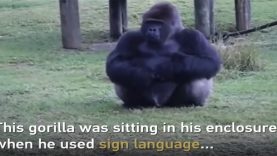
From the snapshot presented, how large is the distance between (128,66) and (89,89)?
1807 mm

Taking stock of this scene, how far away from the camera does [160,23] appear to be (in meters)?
6.91

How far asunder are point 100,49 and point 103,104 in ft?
18.1

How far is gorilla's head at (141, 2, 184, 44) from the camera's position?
690 cm

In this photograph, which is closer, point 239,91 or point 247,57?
point 239,91

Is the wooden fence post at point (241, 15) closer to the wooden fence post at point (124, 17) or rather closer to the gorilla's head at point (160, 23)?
the wooden fence post at point (124, 17)

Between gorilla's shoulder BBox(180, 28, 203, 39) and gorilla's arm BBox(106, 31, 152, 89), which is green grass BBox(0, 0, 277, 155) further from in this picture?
gorilla's shoulder BBox(180, 28, 203, 39)

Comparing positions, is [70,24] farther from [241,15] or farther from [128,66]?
[128,66]

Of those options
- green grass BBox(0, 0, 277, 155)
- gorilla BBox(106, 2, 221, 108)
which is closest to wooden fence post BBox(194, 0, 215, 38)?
green grass BBox(0, 0, 277, 155)

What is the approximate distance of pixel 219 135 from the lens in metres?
5.86

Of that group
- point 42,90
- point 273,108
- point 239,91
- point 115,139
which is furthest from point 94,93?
point 115,139

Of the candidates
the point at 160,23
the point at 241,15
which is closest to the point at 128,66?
the point at 160,23

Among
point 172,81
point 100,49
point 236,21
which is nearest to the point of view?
point 172,81

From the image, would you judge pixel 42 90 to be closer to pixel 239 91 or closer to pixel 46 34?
pixel 239 91

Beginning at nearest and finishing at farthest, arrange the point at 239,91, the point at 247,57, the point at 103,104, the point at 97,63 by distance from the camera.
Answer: the point at 103,104 → the point at 239,91 → the point at 247,57 → the point at 97,63
